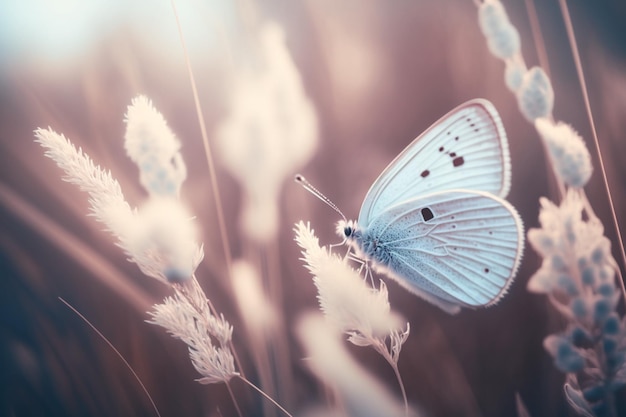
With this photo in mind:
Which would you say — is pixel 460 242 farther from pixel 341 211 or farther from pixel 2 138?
pixel 2 138

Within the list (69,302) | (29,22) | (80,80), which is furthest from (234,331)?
(29,22)

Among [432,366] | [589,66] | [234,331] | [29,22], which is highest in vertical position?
[29,22]

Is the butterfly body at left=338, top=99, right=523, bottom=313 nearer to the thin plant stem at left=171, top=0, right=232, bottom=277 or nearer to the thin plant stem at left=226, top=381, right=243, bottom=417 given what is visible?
the thin plant stem at left=171, top=0, right=232, bottom=277

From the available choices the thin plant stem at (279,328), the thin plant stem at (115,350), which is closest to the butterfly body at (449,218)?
the thin plant stem at (279,328)

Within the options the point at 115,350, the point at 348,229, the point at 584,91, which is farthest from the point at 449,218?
the point at 115,350

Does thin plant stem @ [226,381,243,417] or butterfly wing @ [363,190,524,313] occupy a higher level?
butterfly wing @ [363,190,524,313]

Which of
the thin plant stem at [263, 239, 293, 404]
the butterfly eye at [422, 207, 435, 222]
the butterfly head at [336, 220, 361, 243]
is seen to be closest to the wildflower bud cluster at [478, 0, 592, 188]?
the butterfly eye at [422, 207, 435, 222]

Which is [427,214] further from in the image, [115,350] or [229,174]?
[115,350]
